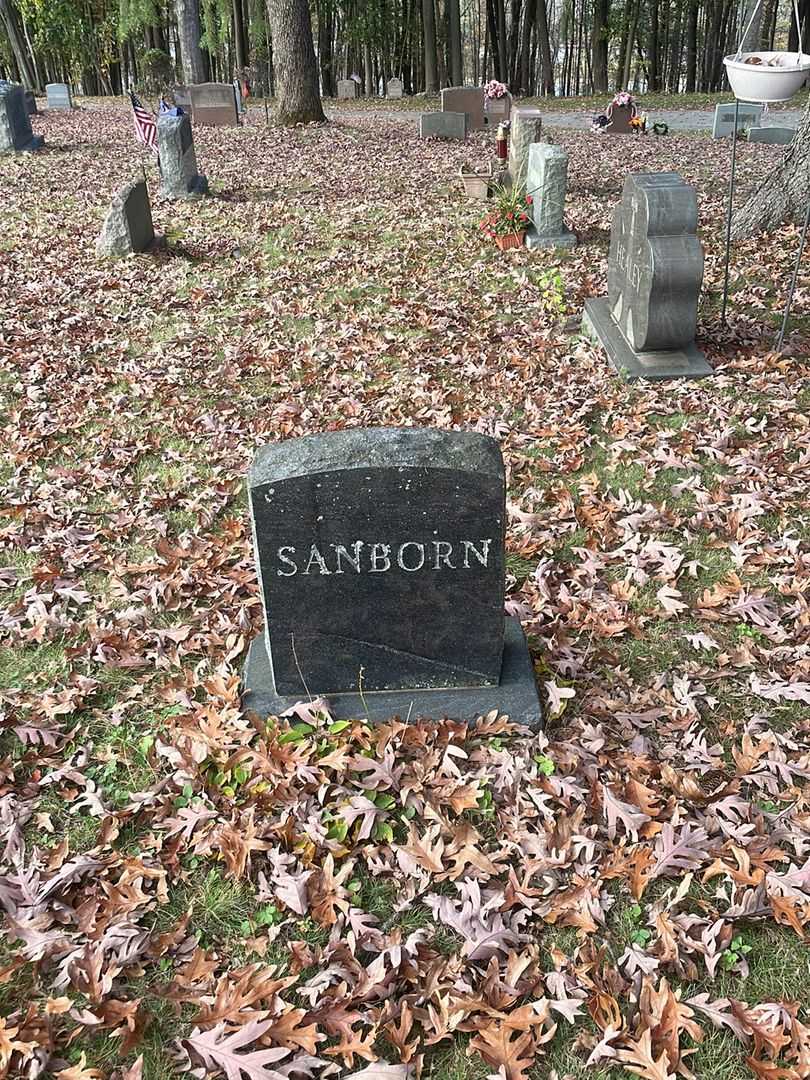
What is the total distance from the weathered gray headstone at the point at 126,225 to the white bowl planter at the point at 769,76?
25.9 ft

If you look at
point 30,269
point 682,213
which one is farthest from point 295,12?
point 682,213

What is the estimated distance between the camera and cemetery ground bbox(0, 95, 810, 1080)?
9.07 feet

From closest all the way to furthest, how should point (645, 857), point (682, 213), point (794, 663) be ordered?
point (645, 857), point (794, 663), point (682, 213)

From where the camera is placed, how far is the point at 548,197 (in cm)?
1091

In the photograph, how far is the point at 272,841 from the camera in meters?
3.38

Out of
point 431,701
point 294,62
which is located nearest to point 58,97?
point 294,62

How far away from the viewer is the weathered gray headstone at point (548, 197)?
10.7m

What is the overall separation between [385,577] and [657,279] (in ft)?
14.9

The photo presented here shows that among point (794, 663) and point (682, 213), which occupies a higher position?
point (682, 213)

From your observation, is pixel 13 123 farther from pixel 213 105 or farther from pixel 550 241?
pixel 550 241

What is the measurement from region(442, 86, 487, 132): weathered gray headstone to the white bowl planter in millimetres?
16412

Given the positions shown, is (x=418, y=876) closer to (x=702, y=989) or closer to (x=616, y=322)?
(x=702, y=989)

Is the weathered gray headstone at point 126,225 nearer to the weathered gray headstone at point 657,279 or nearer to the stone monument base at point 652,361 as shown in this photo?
the weathered gray headstone at point 657,279

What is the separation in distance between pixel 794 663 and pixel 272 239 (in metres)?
10.5
